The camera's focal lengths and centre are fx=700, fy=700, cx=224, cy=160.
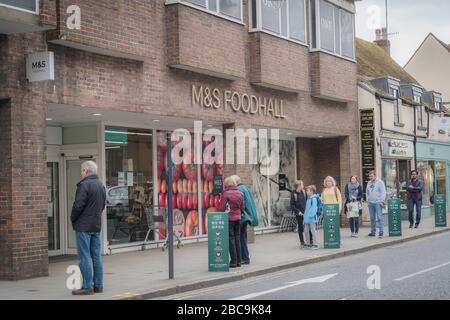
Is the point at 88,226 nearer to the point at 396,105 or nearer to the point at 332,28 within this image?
the point at 332,28

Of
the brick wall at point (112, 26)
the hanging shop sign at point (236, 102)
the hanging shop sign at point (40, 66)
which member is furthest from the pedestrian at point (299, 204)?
the hanging shop sign at point (40, 66)

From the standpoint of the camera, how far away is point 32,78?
39.9 feet

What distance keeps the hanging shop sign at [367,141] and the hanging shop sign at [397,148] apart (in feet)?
2.49

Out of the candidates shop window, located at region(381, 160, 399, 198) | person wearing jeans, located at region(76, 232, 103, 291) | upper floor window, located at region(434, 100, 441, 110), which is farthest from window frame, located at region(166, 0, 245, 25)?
upper floor window, located at region(434, 100, 441, 110)

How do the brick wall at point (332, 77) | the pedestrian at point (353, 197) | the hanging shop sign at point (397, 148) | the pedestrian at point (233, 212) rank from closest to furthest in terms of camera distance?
the pedestrian at point (233, 212) → the pedestrian at point (353, 197) → the brick wall at point (332, 77) → the hanging shop sign at point (397, 148)

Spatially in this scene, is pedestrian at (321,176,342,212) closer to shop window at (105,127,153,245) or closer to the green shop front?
shop window at (105,127,153,245)

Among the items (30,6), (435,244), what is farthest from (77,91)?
(435,244)

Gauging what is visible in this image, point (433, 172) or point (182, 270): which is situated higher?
point (433, 172)

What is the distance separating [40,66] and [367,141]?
15700 mm

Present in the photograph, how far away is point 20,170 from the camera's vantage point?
1215cm

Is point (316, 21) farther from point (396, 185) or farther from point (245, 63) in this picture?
→ point (396, 185)

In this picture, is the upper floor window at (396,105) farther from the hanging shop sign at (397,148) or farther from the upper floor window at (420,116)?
the upper floor window at (420,116)

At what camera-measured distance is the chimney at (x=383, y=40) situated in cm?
3891
